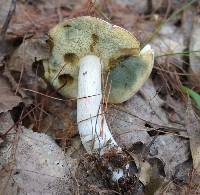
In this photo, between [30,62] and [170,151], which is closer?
[170,151]

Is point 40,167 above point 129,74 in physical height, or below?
below

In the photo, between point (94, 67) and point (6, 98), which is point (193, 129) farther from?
point (6, 98)

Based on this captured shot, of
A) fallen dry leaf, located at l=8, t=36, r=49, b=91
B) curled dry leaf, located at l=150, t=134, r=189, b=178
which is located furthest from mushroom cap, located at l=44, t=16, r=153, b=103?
curled dry leaf, located at l=150, t=134, r=189, b=178

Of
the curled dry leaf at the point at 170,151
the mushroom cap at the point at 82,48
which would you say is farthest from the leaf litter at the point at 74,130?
the mushroom cap at the point at 82,48

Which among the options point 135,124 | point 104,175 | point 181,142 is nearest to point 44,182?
point 104,175

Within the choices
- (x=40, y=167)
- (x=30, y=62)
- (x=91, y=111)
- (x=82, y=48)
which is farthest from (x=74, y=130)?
(x=30, y=62)

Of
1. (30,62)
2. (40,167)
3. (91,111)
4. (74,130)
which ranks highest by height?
(30,62)

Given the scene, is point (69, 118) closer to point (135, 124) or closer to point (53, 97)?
point (53, 97)
